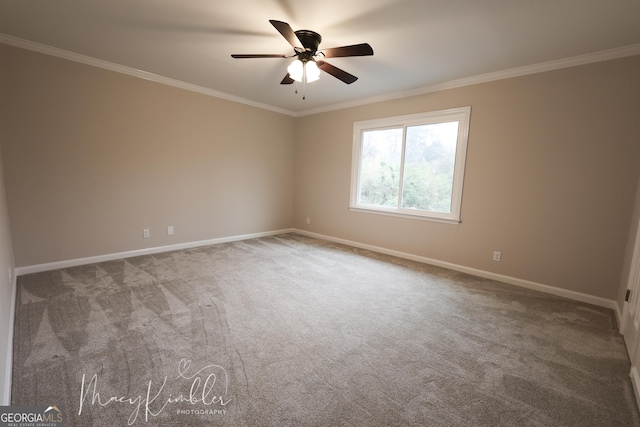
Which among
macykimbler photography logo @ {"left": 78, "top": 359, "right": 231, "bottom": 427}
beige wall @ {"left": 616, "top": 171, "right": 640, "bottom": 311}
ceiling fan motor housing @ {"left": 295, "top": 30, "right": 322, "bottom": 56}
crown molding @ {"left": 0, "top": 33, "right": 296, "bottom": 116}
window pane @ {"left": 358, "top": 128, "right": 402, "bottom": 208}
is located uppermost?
crown molding @ {"left": 0, "top": 33, "right": 296, "bottom": 116}

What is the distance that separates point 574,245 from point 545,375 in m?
1.88

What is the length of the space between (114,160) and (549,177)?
17.7 feet

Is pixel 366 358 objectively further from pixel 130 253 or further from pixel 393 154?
pixel 130 253

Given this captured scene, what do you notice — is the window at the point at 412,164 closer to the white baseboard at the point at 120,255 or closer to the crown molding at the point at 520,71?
the crown molding at the point at 520,71

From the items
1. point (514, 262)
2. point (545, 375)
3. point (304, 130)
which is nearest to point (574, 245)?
point (514, 262)

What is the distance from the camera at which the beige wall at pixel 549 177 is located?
263 centimetres

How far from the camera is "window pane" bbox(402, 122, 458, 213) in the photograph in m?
3.74

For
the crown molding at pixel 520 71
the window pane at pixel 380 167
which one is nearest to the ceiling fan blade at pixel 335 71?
the crown molding at pixel 520 71

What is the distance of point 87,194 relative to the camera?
3.38m

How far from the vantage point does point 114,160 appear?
3.54 meters

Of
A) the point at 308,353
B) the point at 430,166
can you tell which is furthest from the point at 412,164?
the point at 308,353

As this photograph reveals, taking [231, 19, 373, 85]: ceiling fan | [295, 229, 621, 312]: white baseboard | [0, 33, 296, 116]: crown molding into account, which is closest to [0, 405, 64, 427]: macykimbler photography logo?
[231, 19, 373, 85]: ceiling fan

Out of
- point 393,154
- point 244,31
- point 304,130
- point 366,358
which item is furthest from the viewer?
point 304,130

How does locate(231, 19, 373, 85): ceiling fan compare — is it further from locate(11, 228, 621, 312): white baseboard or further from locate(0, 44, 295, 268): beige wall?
locate(11, 228, 621, 312): white baseboard
